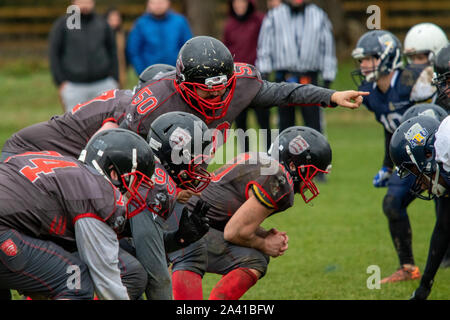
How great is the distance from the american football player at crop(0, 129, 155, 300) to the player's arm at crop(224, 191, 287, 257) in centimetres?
77

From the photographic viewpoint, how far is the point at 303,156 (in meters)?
4.33

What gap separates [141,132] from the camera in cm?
443

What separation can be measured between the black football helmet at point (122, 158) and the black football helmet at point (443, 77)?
2.20m

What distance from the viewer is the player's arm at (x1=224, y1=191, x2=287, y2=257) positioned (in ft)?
13.6

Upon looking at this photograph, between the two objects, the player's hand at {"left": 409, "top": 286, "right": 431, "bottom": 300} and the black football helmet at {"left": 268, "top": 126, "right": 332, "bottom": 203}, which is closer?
the black football helmet at {"left": 268, "top": 126, "right": 332, "bottom": 203}

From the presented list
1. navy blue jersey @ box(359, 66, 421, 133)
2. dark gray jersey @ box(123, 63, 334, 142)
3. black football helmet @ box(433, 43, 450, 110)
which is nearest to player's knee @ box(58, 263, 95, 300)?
dark gray jersey @ box(123, 63, 334, 142)

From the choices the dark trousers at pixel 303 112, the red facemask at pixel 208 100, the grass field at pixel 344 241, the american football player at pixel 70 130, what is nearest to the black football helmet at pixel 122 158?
the red facemask at pixel 208 100

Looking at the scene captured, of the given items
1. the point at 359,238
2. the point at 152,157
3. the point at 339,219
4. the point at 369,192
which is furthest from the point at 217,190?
the point at 369,192

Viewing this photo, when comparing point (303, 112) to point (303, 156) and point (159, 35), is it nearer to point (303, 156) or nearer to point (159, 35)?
point (159, 35)

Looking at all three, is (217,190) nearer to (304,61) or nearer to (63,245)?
(63,245)

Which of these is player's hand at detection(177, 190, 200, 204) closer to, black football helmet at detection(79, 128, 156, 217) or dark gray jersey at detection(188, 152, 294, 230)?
dark gray jersey at detection(188, 152, 294, 230)

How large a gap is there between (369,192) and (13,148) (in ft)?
16.7

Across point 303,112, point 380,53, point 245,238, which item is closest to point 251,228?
point 245,238
